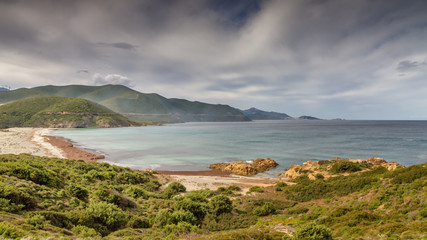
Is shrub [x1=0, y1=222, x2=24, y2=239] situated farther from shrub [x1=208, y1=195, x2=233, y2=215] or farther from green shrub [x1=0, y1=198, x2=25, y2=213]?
shrub [x1=208, y1=195, x2=233, y2=215]

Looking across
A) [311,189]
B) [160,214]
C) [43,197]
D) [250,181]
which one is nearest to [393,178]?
[311,189]

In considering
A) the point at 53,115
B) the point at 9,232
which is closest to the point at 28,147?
the point at 9,232

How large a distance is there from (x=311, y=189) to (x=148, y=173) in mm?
19611

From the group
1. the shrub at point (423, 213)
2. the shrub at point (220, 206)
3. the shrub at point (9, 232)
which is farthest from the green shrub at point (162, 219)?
the shrub at point (423, 213)

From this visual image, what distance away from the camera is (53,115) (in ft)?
452

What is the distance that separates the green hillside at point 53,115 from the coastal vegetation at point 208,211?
149166 mm

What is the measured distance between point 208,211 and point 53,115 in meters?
170

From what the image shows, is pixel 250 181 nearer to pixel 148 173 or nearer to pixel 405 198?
pixel 148 173

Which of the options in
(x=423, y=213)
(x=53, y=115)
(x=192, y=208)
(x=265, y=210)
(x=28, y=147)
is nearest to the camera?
(x=423, y=213)

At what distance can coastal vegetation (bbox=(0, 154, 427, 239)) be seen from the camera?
7.83 m

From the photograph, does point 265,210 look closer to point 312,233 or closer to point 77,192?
point 312,233

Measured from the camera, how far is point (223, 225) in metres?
12.2

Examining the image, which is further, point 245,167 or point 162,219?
point 245,167

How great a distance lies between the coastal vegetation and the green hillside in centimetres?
14917
